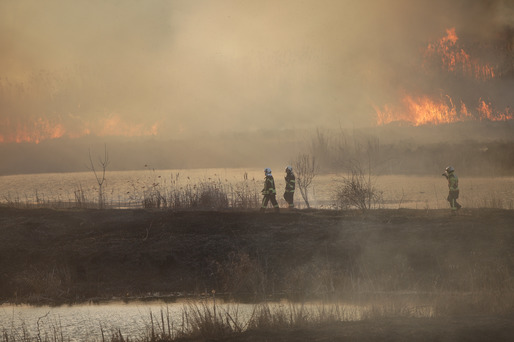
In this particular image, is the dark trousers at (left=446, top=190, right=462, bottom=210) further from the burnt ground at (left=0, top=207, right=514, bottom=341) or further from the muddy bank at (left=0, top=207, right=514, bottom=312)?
the burnt ground at (left=0, top=207, right=514, bottom=341)

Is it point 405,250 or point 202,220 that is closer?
point 405,250

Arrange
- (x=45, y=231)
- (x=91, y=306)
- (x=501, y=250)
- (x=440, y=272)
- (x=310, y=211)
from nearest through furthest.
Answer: (x=91, y=306), (x=440, y=272), (x=501, y=250), (x=45, y=231), (x=310, y=211)

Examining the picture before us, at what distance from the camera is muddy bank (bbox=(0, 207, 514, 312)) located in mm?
18141

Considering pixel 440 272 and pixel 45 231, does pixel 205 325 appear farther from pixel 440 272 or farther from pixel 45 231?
pixel 45 231

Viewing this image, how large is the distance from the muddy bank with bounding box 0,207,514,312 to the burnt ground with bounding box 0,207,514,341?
43 millimetres

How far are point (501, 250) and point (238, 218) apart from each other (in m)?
10.3

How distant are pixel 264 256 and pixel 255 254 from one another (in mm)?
453

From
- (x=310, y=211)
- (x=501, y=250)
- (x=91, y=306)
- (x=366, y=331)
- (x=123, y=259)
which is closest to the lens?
(x=366, y=331)

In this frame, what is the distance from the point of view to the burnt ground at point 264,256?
17.7 meters

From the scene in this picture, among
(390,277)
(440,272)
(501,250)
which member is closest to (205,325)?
(390,277)

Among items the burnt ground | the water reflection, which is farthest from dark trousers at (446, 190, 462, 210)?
the water reflection

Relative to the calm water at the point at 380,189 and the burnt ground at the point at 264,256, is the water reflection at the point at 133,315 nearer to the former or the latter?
the burnt ground at the point at 264,256

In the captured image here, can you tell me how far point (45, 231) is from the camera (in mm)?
24688

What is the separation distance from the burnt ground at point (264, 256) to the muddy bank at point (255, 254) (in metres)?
0.04
